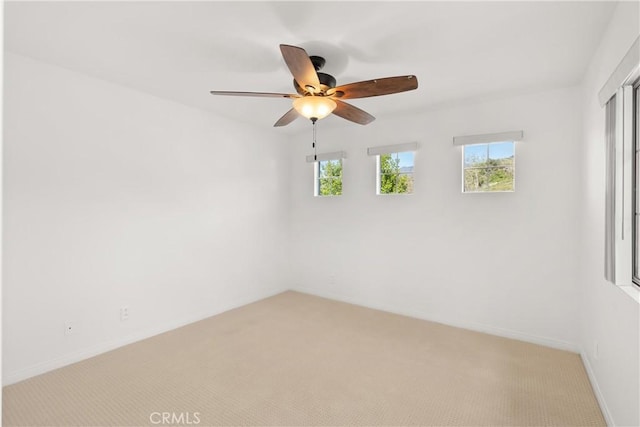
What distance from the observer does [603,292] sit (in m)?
2.49

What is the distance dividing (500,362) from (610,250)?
1.36 m

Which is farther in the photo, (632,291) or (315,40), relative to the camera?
(315,40)

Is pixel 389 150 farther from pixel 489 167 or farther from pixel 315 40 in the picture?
pixel 315 40

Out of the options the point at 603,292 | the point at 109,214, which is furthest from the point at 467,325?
the point at 109,214

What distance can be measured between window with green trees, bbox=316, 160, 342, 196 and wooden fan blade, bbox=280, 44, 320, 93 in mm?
2473

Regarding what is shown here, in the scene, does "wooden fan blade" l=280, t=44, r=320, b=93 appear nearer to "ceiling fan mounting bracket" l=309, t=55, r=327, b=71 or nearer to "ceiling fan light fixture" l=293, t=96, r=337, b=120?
"ceiling fan light fixture" l=293, t=96, r=337, b=120

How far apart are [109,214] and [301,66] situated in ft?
7.56

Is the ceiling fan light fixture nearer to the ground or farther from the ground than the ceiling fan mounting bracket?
nearer to the ground

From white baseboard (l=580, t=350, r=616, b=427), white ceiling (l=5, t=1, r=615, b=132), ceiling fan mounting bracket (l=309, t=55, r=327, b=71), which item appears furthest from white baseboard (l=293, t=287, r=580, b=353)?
ceiling fan mounting bracket (l=309, t=55, r=327, b=71)

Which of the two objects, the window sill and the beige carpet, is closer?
the window sill

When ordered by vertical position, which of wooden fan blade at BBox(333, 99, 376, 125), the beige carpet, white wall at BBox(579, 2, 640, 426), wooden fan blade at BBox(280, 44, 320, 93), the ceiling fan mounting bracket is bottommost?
the beige carpet

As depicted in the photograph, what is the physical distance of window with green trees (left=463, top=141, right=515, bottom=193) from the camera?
12.1ft

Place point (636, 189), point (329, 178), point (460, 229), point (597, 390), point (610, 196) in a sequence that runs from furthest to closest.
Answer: point (329, 178) → point (460, 229) → point (597, 390) → point (610, 196) → point (636, 189)

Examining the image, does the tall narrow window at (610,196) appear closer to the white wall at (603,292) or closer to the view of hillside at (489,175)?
the white wall at (603,292)
